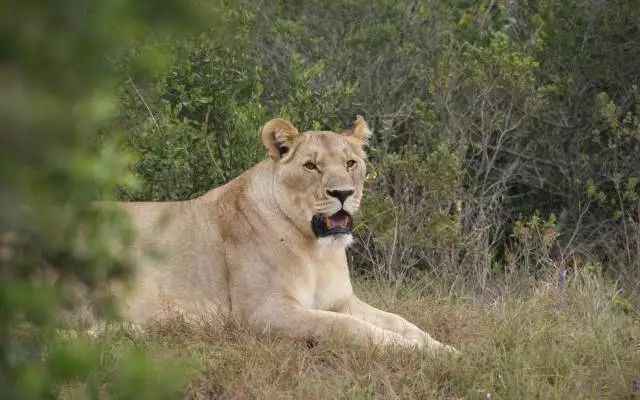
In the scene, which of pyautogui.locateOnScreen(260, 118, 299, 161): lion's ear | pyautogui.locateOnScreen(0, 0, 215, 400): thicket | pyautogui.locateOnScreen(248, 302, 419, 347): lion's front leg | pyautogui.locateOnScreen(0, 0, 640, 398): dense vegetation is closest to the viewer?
pyautogui.locateOnScreen(0, 0, 215, 400): thicket

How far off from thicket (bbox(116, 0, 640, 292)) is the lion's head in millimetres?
1445

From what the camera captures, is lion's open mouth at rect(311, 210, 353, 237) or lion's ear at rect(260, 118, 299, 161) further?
lion's ear at rect(260, 118, 299, 161)

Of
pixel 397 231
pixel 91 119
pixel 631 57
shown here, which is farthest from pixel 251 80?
pixel 91 119

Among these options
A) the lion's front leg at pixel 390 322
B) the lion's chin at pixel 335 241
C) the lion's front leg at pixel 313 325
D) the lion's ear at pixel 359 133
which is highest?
the lion's ear at pixel 359 133

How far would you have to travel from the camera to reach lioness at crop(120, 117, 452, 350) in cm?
507

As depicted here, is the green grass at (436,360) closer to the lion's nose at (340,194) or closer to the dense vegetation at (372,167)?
the dense vegetation at (372,167)

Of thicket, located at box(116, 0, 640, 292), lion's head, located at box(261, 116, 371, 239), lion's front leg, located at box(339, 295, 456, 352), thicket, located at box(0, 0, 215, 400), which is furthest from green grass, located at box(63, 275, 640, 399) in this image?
thicket, located at box(0, 0, 215, 400)

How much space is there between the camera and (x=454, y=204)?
7949 mm

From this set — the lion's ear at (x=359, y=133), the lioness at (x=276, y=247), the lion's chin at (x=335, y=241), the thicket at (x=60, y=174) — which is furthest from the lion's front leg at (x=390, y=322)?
the thicket at (x=60, y=174)

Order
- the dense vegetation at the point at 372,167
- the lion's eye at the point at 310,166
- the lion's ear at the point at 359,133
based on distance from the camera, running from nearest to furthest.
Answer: the dense vegetation at the point at 372,167 → the lion's eye at the point at 310,166 → the lion's ear at the point at 359,133

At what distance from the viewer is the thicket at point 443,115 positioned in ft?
23.5

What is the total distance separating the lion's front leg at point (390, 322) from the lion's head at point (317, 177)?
515 millimetres

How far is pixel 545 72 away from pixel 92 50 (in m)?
8.23

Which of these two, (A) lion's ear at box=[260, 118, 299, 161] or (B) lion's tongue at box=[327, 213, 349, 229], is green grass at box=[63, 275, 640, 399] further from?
(A) lion's ear at box=[260, 118, 299, 161]
